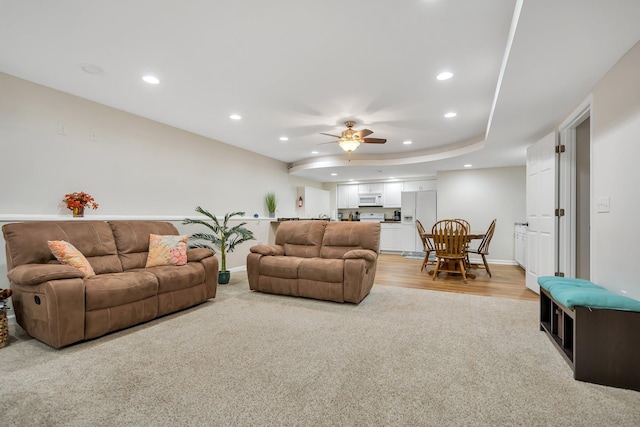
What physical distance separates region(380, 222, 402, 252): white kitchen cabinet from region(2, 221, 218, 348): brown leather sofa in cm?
586

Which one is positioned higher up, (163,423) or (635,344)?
(635,344)

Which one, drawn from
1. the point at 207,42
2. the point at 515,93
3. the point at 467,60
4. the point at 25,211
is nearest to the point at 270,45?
the point at 207,42

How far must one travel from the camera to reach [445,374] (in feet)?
6.35

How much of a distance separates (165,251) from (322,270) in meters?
1.87

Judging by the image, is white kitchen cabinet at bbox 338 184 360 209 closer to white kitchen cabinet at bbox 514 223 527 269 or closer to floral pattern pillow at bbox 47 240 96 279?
white kitchen cabinet at bbox 514 223 527 269

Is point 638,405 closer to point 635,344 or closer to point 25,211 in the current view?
point 635,344

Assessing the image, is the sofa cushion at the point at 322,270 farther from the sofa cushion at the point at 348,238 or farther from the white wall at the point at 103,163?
the white wall at the point at 103,163

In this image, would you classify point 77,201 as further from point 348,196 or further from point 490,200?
point 490,200

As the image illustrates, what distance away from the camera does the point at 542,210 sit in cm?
388

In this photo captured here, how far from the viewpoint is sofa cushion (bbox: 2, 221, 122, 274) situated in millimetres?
2609

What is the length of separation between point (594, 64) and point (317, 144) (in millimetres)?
4105

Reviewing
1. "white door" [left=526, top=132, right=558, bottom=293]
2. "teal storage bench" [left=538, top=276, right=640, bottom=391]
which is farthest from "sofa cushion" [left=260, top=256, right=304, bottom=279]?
"white door" [left=526, top=132, right=558, bottom=293]

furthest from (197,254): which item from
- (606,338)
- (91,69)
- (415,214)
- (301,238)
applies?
(415,214)

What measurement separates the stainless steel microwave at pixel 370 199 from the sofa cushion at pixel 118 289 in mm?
6963
